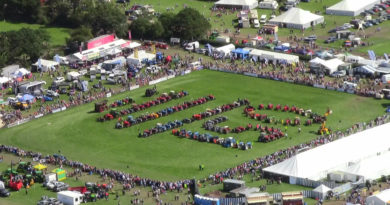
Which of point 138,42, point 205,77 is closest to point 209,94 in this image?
point 205,77

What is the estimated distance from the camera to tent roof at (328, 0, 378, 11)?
160500 millimetres

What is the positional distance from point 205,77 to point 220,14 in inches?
1356

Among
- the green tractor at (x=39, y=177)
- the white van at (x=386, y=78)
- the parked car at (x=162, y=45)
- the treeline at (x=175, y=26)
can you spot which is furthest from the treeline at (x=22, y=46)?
the white van at (x=386, y=78)

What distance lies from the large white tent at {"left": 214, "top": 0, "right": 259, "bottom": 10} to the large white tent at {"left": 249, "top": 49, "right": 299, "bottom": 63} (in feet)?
93.5

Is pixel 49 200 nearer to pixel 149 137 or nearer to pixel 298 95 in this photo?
pixel 149 137

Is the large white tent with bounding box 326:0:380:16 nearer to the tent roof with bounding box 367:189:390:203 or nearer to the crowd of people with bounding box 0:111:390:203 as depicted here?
the crowd of people with bounding box 0:111:390:203

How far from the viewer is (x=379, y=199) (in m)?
86.8

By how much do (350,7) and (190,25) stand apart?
30.8 m

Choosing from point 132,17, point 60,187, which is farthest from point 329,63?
point 60,187

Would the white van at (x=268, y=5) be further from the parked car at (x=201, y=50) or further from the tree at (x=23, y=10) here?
the tree at (x=23, y=10)

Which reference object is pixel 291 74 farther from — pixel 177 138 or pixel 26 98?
Result: pixel 26 98

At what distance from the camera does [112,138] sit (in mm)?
110188

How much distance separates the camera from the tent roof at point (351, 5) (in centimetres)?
16050

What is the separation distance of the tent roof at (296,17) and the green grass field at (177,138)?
26015mm
